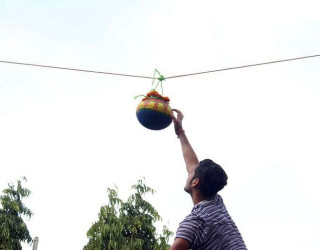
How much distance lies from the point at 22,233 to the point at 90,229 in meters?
2.30

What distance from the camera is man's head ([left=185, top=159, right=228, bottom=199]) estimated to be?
11.0ft

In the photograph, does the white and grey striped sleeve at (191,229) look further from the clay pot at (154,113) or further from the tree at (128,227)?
the tree at (128,227)

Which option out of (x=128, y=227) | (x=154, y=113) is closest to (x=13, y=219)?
(x=128, y=227)

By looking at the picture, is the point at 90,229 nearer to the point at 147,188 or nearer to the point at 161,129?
the point at 147,188

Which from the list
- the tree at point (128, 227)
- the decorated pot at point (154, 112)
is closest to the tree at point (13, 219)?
the tree at point (128, 227)

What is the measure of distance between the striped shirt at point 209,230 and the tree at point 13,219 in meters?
15.0

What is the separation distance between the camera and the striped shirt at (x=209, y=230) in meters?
3.15

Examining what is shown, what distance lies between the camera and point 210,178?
3.35 meters

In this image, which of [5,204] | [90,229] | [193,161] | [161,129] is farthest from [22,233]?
[193,161]

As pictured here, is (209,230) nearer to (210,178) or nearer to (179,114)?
(210,178)

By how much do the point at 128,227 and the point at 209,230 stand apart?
14.5 meters

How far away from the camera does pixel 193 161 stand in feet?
13.7

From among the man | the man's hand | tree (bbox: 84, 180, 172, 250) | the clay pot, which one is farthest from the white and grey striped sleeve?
tree (bbox: 84, 180, 172, 250)

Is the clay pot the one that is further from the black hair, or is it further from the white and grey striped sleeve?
the white and grey striped sleeve
